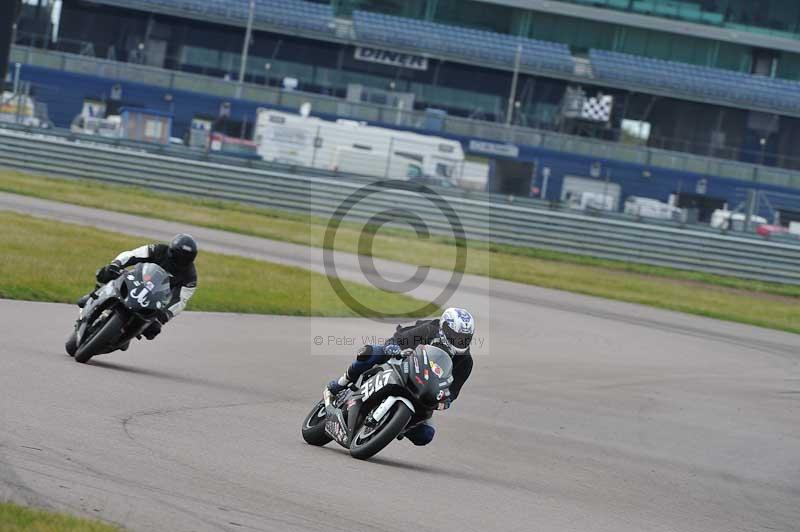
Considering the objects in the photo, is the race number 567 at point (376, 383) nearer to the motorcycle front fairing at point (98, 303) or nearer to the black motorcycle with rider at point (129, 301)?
the black motorcycle with rider at point (129, 301)

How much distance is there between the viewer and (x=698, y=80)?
2382 inches

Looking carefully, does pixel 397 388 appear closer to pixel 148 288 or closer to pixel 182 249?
pixel 148 288

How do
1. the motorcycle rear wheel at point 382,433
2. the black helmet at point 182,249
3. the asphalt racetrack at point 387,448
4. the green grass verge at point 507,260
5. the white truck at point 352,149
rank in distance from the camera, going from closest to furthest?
the asphalt racetrack at point 387,448
the motorcycle rear wheel at point 382,433
the black helmet at point 182,249
the green grass verge at point 507,260
the white truck at point 352,149

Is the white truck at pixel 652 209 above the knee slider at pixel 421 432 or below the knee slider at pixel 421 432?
above

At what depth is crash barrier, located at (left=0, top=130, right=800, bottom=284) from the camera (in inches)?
1325

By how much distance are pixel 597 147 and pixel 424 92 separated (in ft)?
29.9

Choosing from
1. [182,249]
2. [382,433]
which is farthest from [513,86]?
[382,433]

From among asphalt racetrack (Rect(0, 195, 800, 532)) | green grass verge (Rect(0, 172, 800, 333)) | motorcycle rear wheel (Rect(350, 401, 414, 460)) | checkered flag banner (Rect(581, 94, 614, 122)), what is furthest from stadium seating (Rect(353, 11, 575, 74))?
motorcycle rear wheel (Rect(350, 401, 414, 460))

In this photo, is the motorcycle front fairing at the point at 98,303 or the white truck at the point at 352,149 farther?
the white truck at the point at 352,149

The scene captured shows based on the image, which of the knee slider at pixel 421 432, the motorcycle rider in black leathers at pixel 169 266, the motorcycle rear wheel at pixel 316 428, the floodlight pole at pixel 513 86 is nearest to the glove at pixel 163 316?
the motorcycle rider in black leathers at pixel 169 266

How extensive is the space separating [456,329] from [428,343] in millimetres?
279

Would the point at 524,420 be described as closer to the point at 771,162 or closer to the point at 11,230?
the point at 11,230

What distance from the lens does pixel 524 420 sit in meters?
11.9

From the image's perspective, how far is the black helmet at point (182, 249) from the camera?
37.2 ft
